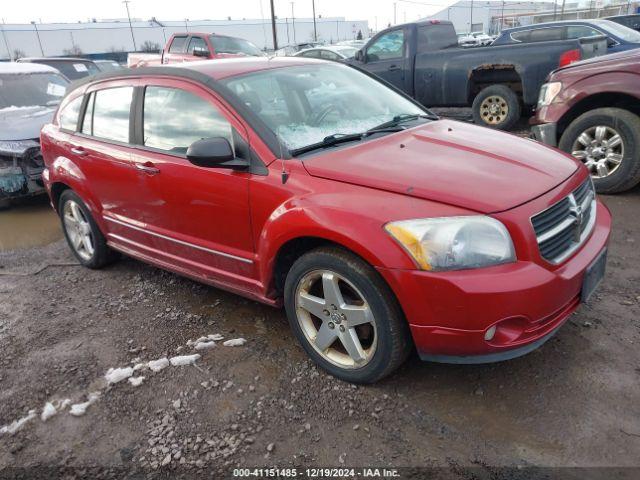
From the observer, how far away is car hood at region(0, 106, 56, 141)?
6377 millimetres

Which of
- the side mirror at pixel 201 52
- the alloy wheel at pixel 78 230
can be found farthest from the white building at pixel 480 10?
the alloy wheel at pixel 78 230

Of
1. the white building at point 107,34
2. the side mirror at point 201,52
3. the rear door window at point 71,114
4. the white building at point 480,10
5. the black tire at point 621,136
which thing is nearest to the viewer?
the rear door window at point 71,114

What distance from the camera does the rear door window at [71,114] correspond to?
4.29 meters

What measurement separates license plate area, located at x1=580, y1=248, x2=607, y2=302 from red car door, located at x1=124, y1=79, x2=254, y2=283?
5.81 ft

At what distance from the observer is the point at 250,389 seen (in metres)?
2.81

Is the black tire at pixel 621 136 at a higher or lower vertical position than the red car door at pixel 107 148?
lower

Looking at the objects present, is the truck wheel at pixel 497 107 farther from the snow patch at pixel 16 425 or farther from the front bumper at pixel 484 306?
the snow patch at pixel 16 425

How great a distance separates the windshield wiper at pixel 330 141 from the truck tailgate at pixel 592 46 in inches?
229

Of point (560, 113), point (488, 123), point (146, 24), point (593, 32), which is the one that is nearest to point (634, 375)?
point (560, 113)

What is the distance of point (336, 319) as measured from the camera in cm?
270

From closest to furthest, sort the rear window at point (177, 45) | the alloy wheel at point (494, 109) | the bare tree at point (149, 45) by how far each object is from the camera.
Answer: the alloy wheel at point (494, 109) → the rear window at point (177, 45) → the bare tree at point (149, 45)

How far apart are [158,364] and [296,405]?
3.14 ft

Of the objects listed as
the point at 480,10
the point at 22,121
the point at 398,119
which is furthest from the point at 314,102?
the point at 480,10

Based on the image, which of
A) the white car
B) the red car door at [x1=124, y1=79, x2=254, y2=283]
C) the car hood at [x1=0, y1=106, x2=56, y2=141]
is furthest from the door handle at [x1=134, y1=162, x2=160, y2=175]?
the white car
